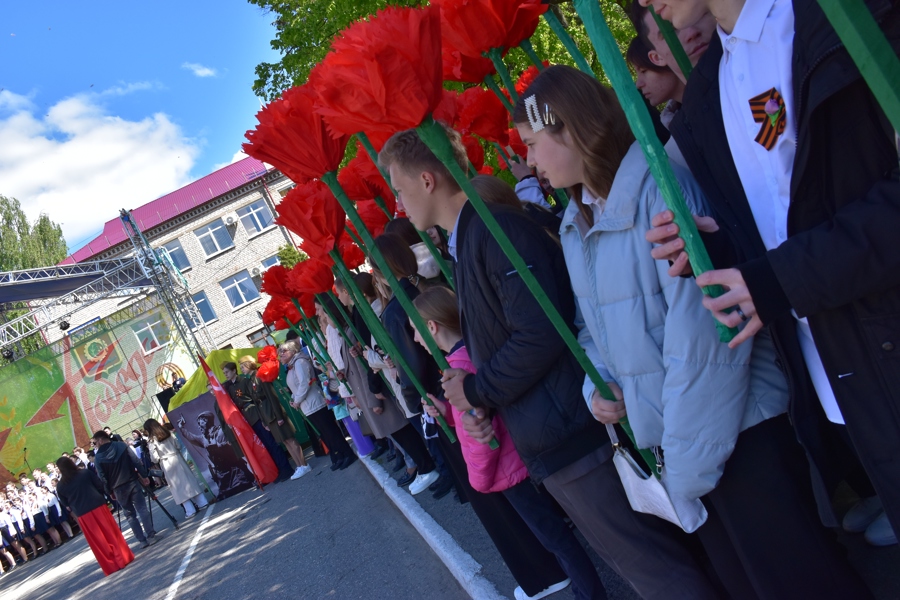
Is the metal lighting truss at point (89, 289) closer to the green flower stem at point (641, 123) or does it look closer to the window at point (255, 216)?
the window at point (255, 216)

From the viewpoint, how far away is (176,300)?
21328mm

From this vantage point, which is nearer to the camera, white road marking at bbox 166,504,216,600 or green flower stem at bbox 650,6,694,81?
green flower stem at bbox 650,6,694,81

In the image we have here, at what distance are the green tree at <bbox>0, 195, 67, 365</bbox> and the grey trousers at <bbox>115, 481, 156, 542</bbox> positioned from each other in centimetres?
3081

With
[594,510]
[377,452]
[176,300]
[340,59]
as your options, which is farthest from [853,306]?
[176,300]

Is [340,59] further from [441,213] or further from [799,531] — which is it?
[799,531]

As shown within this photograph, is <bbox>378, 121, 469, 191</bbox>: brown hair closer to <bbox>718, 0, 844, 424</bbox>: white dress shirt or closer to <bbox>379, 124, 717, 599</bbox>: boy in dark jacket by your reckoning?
<bbox>379, 124, 717, 599</bbox>: boy in dark jacket

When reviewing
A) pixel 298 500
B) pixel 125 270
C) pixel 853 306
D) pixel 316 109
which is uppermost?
pixel 125 270

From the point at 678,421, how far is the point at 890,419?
0.48 m

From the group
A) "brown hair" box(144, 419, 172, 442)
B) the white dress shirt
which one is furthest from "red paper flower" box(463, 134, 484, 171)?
"brown hair" box(144, 419, 172, 442)

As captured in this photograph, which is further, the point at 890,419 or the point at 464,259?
Result: the point at 464,259

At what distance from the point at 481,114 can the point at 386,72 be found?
2.34m

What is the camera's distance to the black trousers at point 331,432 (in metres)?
10.6

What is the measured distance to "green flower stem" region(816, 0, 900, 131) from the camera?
1.01 metres

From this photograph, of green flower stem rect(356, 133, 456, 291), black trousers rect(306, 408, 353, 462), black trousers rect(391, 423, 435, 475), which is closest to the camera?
green flower stem rect(356, 133, 456, 291)
